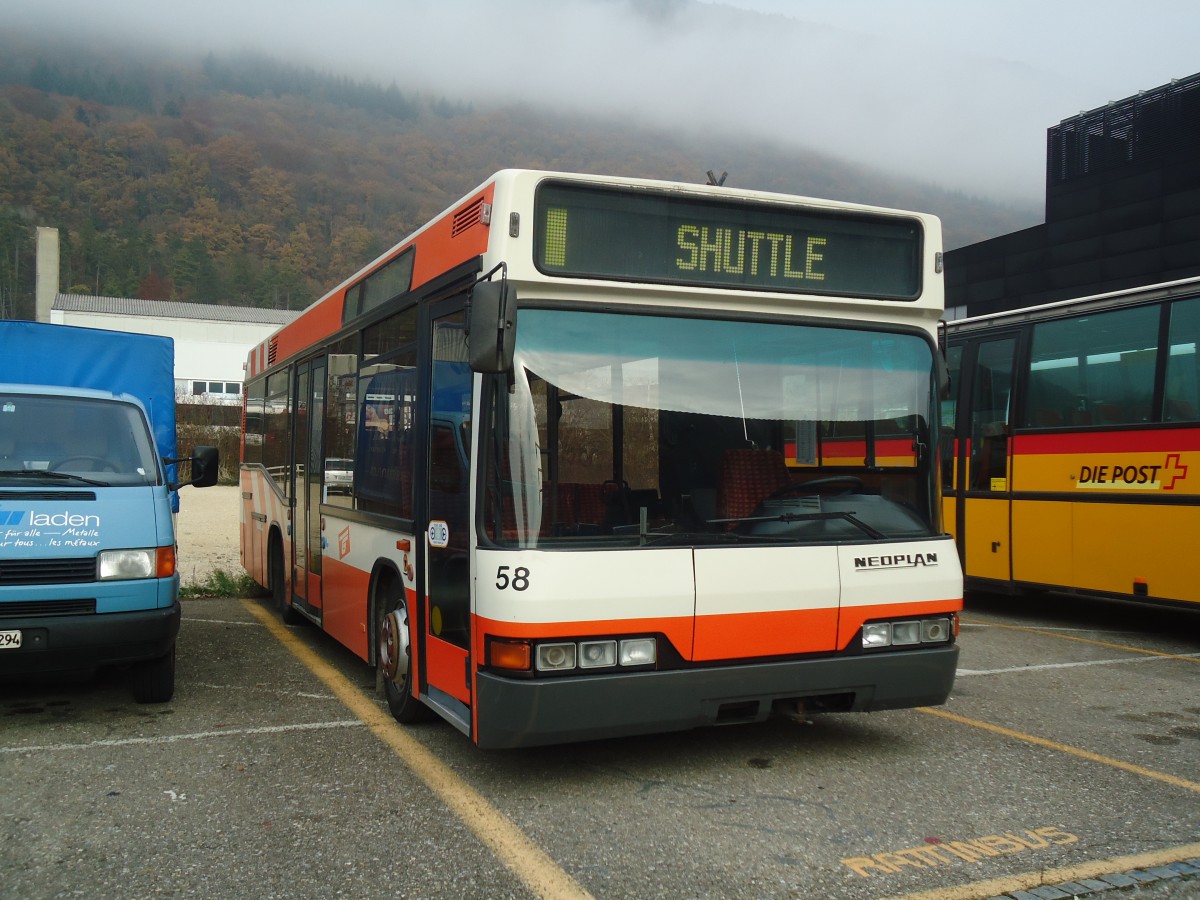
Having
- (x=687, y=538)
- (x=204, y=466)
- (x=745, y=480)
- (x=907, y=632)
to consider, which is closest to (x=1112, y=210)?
(x=907, y=632)

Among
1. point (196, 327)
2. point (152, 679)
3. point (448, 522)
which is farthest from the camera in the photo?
point (196, 327)

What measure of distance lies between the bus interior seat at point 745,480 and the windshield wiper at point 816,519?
3 cm

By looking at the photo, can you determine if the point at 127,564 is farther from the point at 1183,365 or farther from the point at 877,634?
the point at 1183,365

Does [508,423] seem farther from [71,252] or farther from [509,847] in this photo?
[71,252]

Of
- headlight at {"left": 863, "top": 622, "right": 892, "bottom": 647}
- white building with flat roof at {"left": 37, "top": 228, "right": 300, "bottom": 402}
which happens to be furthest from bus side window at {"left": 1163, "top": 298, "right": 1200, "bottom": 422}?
white building with flat roof at {"left": 37, "top": 228, "right": 300, "bottom": 402}

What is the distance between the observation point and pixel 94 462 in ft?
22.7

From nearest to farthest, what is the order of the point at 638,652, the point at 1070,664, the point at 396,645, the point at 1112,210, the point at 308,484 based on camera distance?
1. the point at 638,652
2. the point at 396,645
3. the point at 1070,664
4. the point at 308,484
5. the point at 1112,210

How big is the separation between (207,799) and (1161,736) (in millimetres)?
5170

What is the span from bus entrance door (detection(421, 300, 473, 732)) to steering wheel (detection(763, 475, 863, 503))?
149cm

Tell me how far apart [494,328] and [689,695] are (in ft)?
6.09

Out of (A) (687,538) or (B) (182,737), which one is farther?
(B) (182,737)

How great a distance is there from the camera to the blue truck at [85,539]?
6.12 metres

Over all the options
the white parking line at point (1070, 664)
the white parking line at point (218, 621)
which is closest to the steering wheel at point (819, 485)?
the white parking line at point (1070, 664)

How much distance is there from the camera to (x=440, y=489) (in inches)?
215
